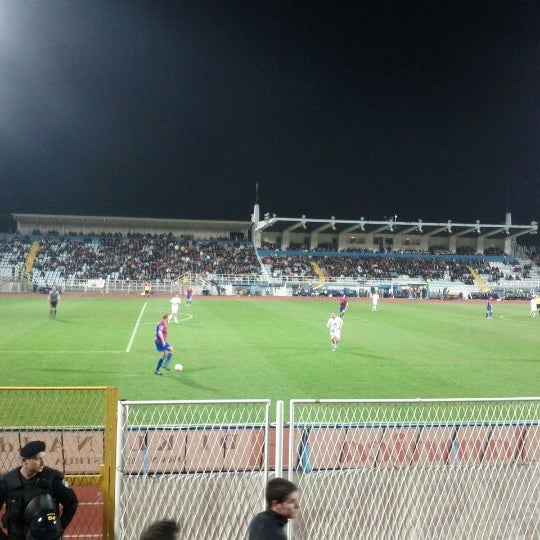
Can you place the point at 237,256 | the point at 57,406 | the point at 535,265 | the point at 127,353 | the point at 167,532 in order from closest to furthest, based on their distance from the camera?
the point at 167,532, the point at 57,406, the point at 127,353, the point at 237,256, the point at 535,265

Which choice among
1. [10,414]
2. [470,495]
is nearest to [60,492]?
[470,495]

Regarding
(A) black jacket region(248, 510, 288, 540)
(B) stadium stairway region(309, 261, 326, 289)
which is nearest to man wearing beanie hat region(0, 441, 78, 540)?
(A) black jacket region(248, 510, 288, 540)

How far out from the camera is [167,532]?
3148 mm

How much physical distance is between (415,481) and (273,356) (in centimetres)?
1110

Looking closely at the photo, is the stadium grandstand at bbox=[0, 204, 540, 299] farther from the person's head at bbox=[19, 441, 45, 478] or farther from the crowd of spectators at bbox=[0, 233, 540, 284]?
the person's head at bbox=[19, 441, 45, 478]

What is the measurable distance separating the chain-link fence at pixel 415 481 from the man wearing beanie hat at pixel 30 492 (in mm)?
2045

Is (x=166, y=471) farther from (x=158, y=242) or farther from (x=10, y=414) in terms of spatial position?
(x=158, y=242)

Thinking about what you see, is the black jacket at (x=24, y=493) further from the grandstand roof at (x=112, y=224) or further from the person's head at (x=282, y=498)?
the grandstand roof at (x=112, y=224)

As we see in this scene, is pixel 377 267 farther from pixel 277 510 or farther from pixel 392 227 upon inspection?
pixel 277 510

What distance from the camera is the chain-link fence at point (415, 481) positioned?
5559mm

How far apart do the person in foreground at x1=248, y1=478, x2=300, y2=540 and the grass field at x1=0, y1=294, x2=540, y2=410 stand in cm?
807

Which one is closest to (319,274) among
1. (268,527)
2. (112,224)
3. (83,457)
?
(112,224)

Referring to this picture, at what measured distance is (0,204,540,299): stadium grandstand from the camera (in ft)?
178

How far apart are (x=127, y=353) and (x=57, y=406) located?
20.3ft
